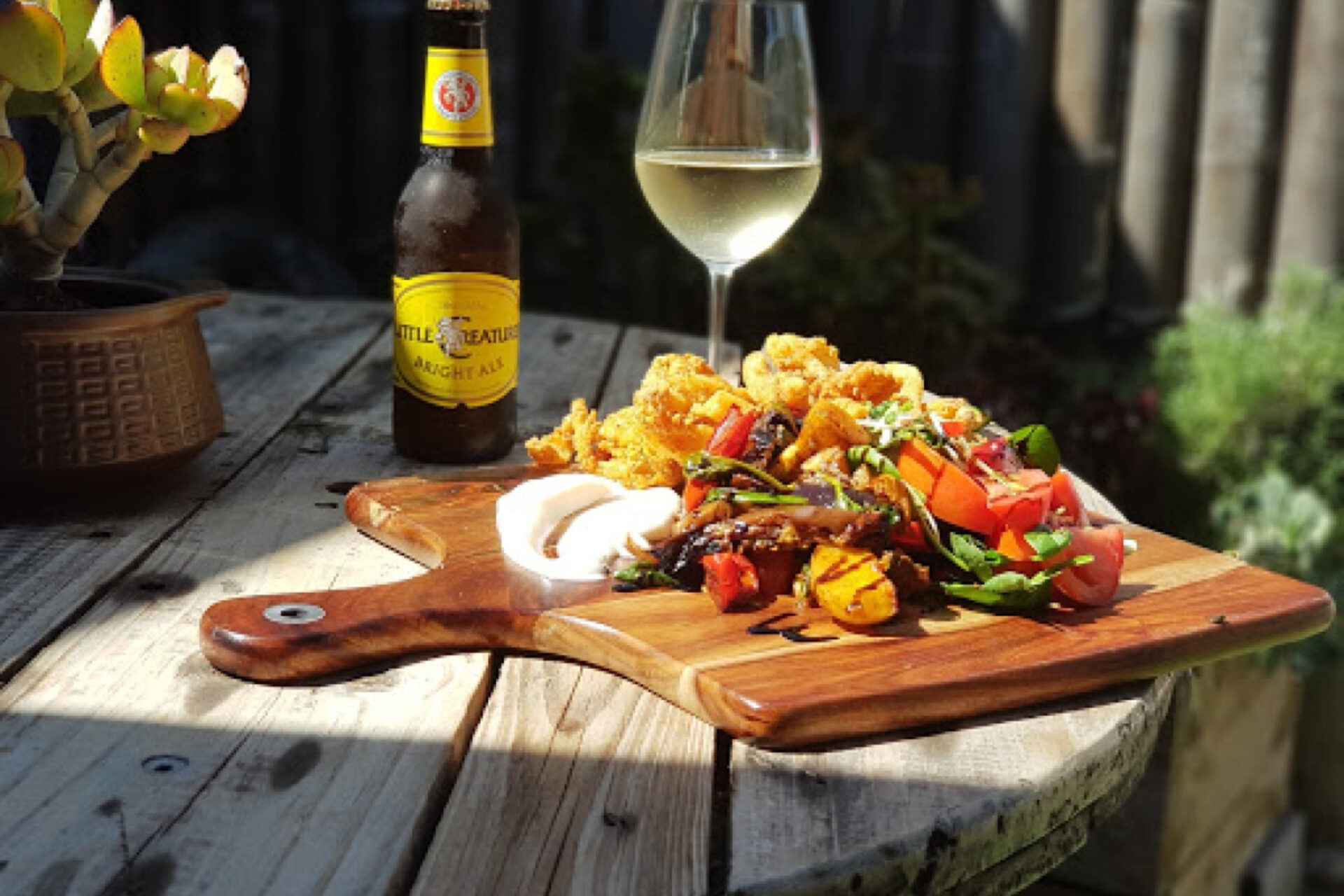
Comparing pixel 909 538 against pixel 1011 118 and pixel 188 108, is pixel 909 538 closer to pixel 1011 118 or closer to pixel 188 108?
pixel 188 108

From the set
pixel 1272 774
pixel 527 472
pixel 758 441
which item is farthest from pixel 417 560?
pixel 1272 774

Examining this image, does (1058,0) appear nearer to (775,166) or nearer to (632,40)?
(632,40)

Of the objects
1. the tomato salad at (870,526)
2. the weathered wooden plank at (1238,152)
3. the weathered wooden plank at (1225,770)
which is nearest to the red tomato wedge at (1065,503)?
the tomato salad at (870,526)

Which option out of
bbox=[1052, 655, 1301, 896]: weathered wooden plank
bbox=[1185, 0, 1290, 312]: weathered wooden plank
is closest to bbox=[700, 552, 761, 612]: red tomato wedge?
bbox=[1052, 655, 1301, 896]: weathered wooden plank

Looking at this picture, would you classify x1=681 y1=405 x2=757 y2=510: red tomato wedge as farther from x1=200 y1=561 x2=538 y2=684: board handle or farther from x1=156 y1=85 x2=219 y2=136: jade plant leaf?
x1=156 y1=85 x2=219 y2=136: jade plant leaf

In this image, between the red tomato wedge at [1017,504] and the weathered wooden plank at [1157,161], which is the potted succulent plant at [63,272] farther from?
the weathered wooden plank at [1157,161]
